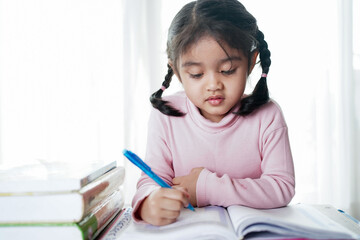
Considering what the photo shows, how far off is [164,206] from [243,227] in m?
0.14

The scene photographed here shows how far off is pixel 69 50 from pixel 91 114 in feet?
1.02

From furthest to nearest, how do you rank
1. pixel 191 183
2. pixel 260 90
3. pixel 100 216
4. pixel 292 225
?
pixel 260 90 < pixel 191 183 < pixel 100 216 < pixel 292 225

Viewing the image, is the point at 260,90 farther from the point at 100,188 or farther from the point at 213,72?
the point at 100,188

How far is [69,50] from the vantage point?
1.64 metres

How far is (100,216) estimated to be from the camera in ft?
2.03

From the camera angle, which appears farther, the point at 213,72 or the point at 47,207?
the point at 213,72

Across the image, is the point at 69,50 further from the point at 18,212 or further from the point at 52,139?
the point at 18,212

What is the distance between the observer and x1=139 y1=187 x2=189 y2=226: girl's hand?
0.59 meters

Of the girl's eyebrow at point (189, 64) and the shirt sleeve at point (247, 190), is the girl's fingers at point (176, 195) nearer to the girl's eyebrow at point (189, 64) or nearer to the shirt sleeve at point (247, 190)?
the shirt sleeve at point (247, 190)

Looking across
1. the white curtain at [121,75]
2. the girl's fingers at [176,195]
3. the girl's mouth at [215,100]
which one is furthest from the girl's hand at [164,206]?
the white curtain at [121,75]

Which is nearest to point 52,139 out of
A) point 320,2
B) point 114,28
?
point 114,28

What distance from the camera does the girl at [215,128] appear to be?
70 centimetres

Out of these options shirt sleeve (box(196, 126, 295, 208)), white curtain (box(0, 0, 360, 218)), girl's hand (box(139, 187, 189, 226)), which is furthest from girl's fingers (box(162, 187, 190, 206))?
white curtain (box(0, 0, 360, 218))

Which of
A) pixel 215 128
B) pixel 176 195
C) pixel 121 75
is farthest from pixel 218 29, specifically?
pixel 121 75
